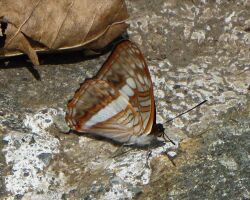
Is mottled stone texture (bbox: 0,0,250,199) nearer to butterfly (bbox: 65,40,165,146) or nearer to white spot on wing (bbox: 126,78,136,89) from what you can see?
butterfly (bbox: 65,40,165,146)

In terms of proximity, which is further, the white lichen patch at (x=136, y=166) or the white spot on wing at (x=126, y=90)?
the white spot on wing at (x=126, y=90)

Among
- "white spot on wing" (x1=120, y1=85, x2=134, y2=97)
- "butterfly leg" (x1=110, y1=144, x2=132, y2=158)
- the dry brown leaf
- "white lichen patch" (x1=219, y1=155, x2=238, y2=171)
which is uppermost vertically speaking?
the dry brown leaf

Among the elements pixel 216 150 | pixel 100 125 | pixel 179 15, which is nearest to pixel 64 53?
pixel 100 125

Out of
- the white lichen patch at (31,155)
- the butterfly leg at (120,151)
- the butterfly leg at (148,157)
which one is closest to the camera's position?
the white lichen patch at (31,155)

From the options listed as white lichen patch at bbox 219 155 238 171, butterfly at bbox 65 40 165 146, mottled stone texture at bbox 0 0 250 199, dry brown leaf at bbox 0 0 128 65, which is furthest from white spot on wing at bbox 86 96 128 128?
white lichen patch at bbox 219 155 238 171

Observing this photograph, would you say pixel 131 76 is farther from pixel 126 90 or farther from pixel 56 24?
pixel 56 24

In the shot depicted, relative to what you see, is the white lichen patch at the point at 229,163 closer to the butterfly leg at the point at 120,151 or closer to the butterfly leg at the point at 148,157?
the butterfly leg at the point at 148,157

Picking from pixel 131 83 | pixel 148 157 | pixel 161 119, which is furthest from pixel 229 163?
pixel 131 83

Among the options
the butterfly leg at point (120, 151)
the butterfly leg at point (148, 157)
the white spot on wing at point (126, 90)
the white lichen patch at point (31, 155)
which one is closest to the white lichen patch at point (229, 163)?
the butterfly leg at point (148, 157)

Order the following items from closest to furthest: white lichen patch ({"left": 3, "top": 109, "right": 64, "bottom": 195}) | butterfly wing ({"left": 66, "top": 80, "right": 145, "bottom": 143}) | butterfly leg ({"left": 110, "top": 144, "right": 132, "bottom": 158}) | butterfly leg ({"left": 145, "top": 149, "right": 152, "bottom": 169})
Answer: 1. white lichen patch ({"left": 3, "top": 109, "right": 64, "bottom": 195})
2. butterfly leg ({"left": 145, "top": 149, "right": 152, "bottom": 169})
3. butterfly leg ({"left": 110, "top": 144, "right": 132, "bottom": 158})
4. butterfly wing ({"left": 66, "top": 80, "right": 145, "bottom": 143})

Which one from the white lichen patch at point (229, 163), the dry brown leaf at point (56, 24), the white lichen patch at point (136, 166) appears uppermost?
the dry brown leaf at point (56, 24)
